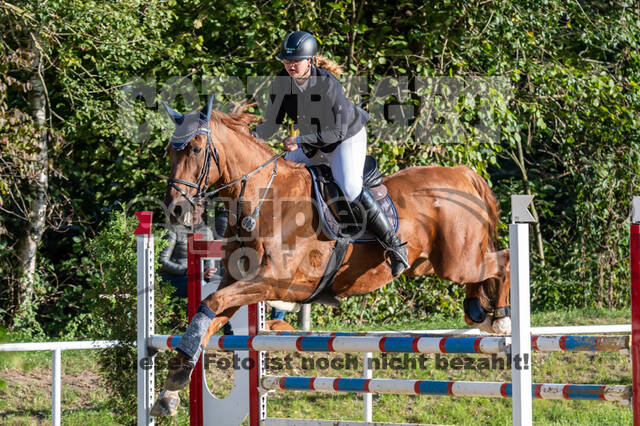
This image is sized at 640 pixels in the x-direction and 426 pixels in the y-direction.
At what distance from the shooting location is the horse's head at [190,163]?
338 cm

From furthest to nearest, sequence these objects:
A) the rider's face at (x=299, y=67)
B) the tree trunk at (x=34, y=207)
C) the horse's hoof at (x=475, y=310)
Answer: the tree trunk at (x=34, y=207), the horse's hoof at (x=475, y=310), the rider's face at (x=299, y=67)

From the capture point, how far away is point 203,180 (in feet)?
11.6

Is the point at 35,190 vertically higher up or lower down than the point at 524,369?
higher up

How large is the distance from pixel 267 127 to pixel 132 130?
12.1 feet

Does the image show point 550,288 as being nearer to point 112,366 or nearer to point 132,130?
point 132,130

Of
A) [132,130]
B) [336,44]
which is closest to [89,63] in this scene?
[132,130]

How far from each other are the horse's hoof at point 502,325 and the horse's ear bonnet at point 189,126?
200 centimetres

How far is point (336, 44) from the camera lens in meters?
8.01

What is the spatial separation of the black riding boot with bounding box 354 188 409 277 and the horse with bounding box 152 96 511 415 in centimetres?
7

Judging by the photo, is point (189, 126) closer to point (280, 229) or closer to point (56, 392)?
point (280, 229)

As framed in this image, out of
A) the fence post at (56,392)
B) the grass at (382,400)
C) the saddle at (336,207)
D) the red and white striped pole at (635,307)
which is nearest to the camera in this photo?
the red and white striped pole at (635,307)

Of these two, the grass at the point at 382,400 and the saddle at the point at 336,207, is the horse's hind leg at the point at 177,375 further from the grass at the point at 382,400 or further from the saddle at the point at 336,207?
the grass at the point at 382,400

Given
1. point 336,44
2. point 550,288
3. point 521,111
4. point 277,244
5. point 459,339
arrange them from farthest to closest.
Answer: point 550,288 → point 521,111 → point 336,44 → point 277,244 → point 459,339

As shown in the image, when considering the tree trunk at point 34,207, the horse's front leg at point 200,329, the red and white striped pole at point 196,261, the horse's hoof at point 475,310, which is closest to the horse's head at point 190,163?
the horse's front leg at point 200,329
